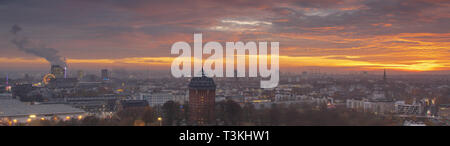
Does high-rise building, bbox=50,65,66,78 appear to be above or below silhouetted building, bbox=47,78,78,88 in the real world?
above

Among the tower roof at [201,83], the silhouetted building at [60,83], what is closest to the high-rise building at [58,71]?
the silhouetted building at [60,83]

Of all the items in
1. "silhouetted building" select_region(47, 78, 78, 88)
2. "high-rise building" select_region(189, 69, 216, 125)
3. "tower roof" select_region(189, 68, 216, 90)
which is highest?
"tower roof" select_region(189, 68, 216, 90)

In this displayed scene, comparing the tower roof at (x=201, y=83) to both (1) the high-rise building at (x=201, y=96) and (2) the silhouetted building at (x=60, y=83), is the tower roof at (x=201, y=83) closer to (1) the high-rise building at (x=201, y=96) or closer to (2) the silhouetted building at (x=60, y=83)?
(1) the high-rise building at (x=201, y=96)

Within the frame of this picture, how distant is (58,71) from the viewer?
193 ft

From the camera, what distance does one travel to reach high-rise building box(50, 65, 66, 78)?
189 feet

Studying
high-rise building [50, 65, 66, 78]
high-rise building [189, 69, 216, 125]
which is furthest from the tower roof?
high-rise building [50, 65, 66, 78]

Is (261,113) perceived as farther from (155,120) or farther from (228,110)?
(155,120)

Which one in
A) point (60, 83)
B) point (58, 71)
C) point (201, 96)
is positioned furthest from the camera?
point (58, 71)

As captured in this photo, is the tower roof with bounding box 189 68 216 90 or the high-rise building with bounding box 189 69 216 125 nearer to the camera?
the high-rise building with bounding box 189 69 216 125

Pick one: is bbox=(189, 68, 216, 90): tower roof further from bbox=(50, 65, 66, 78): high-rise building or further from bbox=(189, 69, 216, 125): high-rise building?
bbox=(50, 65, 66, 78): high-rise building

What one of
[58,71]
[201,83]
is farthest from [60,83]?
[201,83]

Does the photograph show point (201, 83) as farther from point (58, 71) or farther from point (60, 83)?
point (58, 71)
